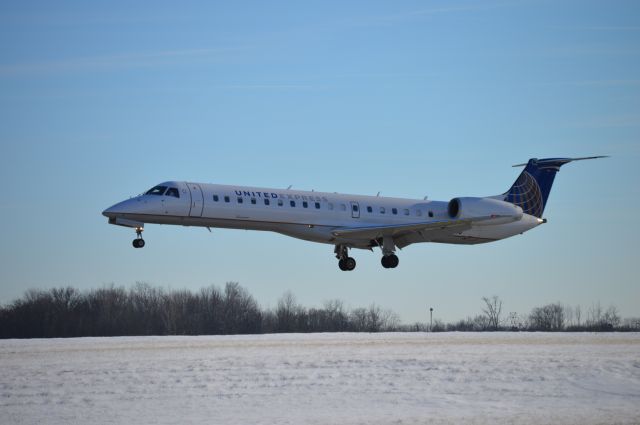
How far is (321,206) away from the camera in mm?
42188

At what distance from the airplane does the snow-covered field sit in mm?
8091

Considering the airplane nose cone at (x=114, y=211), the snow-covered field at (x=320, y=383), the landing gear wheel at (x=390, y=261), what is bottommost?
the snow-covered field at (x=320, y=383)

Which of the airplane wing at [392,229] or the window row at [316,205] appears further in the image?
the airplane wing at [392,229]

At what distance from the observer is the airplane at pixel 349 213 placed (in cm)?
3906

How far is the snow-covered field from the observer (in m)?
21.7

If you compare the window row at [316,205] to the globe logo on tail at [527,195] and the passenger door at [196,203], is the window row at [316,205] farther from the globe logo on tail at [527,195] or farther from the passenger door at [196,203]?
the globe logo on tail at [527,195]

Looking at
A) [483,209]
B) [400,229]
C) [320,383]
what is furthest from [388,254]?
[320,383]

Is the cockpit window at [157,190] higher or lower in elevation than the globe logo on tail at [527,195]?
lower

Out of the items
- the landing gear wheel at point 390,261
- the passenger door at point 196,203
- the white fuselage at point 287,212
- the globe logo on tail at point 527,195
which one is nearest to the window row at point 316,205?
the white fuselage at point 287,212

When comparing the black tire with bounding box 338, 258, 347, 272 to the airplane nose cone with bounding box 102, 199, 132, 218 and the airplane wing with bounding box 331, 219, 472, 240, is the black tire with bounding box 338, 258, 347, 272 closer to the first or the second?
the airplane wing with bounding box 331, 219, 472, 240

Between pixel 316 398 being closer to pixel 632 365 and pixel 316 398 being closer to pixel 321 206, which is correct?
pixel 632 365

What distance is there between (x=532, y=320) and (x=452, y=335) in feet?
47.7

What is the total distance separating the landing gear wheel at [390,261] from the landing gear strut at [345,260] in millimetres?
A: 1831

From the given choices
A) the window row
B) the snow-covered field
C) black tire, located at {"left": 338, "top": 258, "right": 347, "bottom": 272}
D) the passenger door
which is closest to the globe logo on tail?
the window row
